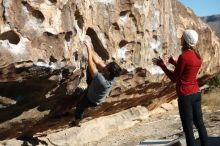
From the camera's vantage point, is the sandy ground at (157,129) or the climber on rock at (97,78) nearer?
the climber on rock at (97,78)

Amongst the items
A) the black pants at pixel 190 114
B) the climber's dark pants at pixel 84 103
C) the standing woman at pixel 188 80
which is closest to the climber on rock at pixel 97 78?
the climber's dark pants at pixel 84 103

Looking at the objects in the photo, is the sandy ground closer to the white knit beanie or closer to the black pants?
the black pants

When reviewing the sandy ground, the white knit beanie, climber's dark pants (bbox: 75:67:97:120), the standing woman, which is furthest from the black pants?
the sandy ground

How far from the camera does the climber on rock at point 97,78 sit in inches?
291

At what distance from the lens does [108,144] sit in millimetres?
9922

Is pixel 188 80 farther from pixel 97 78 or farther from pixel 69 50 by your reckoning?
pixel 69 50

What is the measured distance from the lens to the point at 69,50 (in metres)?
6.98

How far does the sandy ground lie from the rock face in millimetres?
531

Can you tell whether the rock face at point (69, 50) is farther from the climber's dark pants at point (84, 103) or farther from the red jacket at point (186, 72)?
the red jacket at point (186, 72)

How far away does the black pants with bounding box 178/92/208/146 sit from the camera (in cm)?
670

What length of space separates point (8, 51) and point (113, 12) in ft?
8.45

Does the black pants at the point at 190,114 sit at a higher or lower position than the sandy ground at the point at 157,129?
higher

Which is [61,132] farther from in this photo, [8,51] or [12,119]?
[8,51]

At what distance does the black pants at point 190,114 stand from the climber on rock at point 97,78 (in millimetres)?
1147
